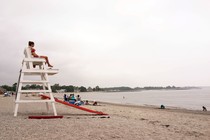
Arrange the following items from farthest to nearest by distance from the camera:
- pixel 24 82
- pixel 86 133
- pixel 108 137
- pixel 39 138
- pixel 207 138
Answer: pixel 24 82 < pixel 207 138 < pixel 86 133 < pixel 108 137 < pixel 39 138

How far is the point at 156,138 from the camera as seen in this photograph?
566cm

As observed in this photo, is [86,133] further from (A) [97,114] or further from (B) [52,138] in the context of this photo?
(A) [97,114]

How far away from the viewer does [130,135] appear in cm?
584

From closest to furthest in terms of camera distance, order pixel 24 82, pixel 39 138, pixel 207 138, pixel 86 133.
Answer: pixel 39 138
pixel 86 133
pixel 207 138
pixel 24 82

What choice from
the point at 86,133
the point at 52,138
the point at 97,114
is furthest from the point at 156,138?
the point at 97,114

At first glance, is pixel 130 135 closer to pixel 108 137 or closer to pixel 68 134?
pixel 108 137

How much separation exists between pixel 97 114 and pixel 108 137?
5.02 m

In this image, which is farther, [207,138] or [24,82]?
[24,82]

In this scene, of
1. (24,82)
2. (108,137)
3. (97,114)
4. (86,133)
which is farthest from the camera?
(97,114)

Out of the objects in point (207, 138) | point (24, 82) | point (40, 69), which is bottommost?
point (207, 138)

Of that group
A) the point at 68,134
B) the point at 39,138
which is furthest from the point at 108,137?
the point at 39,138

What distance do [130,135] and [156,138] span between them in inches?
26.6

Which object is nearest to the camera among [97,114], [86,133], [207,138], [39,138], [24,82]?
[39,138]

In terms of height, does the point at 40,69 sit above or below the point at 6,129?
above
